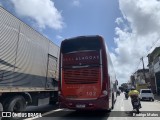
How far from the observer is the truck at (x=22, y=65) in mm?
9469

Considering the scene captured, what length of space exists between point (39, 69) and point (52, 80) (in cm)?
275

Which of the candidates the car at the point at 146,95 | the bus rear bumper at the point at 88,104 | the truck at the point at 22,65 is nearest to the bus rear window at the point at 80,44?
the truck at the point at 22,65

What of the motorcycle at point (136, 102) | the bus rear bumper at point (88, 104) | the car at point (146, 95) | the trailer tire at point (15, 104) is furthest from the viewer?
the car at point (146, 95)

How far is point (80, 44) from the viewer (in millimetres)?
12148

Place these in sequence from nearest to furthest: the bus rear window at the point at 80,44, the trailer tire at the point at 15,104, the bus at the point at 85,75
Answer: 1. the trailer tire at the point at 15,104
2. the bus at the point at 85,75
3. the bus rear window at the point at 80,44

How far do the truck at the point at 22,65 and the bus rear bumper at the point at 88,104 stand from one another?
185 centimetres

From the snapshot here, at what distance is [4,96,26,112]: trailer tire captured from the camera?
9.75 meters

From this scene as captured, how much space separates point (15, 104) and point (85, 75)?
3513 millimetres

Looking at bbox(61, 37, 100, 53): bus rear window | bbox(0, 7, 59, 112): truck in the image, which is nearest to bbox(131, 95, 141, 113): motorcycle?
bbox(61, 37, 100, 53): bus rear window

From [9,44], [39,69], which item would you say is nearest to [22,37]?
[9,44]

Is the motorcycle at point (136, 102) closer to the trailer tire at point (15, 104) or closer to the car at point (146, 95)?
the trailer tire at point (15, 104)

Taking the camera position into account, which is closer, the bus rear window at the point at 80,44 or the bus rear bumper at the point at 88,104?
the bus rear bumper at the point at 88,104

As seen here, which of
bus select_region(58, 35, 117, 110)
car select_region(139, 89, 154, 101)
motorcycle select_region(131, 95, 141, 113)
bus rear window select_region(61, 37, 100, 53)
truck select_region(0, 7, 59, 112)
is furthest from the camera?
car select_region(139, 89, 154, 101)

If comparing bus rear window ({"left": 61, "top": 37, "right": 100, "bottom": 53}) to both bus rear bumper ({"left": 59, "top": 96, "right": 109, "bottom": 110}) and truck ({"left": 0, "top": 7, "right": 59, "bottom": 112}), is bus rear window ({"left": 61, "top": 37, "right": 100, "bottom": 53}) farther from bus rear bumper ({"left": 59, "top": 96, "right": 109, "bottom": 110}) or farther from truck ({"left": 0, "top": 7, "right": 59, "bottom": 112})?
bus rear bumper ({"left": 59, "top": 96, "right": 109, "bottom": 110})
